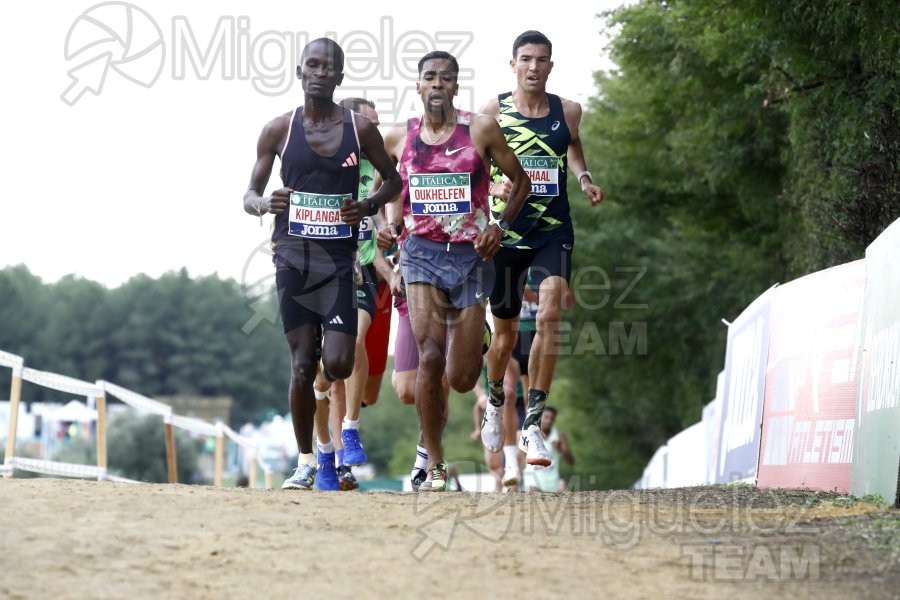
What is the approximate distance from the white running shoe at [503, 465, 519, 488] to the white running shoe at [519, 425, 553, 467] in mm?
671

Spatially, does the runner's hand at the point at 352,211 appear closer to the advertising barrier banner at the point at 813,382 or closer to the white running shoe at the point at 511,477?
the white running shoe at the point at 511,477

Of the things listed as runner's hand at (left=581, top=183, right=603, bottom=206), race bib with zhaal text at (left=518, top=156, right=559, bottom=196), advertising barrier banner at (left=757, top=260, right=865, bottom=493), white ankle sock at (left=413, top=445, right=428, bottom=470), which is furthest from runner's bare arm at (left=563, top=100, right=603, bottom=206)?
white ankle sock at (left=413, top=445, right=428, bottom=470)

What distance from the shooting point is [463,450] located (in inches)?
4601

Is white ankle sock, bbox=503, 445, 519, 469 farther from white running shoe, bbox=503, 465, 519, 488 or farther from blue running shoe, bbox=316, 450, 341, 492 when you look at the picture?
blue running shoe, bbox=316, 450, 341, 492

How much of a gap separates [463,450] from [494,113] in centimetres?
10678

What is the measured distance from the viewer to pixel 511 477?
11625mm

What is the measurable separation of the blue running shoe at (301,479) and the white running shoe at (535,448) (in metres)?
1.49

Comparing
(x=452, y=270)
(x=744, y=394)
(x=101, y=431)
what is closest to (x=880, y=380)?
(x=452, y=270)

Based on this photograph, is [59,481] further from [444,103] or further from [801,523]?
[801,523]

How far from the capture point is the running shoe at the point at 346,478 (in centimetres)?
1104

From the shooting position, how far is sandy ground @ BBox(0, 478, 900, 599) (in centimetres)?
597

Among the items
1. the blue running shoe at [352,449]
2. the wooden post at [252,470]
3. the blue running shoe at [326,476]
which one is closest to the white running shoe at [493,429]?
the blue running shoe at [352,449]

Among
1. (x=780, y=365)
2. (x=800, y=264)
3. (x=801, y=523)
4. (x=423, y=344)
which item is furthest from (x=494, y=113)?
(x=800, y=264)

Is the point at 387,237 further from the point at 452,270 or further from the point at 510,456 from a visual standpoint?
the point at 510,456
